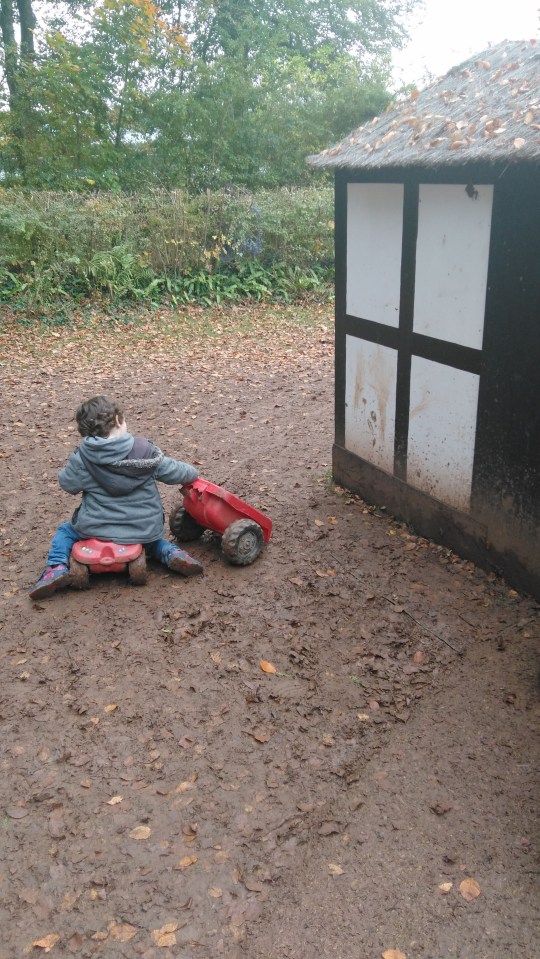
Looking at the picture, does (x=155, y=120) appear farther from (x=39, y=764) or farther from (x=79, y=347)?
(x=39, y=764)

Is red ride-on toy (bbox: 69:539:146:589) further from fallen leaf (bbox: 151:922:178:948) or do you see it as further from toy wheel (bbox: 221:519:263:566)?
fallen leaf (bbox: 151:922:178:948)

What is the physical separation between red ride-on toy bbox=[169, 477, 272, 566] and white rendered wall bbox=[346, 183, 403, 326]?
1.86 m

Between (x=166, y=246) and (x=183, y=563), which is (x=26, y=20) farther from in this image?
(x=183, y=563)

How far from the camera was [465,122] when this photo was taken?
4.92 metres

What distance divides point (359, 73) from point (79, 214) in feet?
38.5

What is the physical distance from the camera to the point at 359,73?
22062 mm

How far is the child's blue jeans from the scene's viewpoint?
5.29 meters

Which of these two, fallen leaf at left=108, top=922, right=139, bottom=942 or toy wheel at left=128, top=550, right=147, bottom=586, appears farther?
toy wheel at left=128, top=550, right=147, bottom=586

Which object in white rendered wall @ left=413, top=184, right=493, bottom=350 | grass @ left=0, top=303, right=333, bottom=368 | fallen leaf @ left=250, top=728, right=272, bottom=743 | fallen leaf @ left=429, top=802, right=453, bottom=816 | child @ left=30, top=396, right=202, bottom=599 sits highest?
white rendered wall @ left=413, top=184, right=493, bottom=350

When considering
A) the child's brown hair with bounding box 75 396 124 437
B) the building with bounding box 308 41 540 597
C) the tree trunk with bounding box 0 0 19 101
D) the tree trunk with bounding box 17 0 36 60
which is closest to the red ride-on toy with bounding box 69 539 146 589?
the child's brown hair with bounding box 75 396 124 437

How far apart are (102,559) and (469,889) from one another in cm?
307

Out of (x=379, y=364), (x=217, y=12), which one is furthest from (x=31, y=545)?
(x=217, y=12)

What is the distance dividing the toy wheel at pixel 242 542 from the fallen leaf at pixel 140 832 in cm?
230

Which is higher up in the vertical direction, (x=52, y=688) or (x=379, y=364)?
(x=379, y=364)
